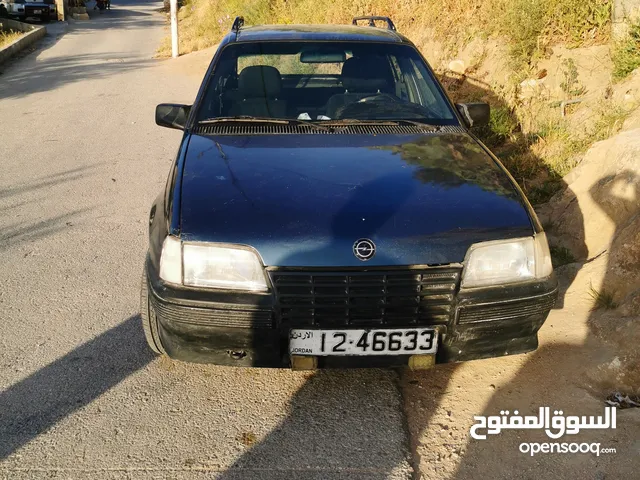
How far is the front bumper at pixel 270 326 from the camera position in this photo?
2.72 m

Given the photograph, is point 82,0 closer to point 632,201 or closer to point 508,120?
point 508,120

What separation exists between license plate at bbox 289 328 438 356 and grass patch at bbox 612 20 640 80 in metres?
5.00

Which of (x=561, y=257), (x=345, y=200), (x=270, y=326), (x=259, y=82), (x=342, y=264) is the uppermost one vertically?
(x=259, y=82)

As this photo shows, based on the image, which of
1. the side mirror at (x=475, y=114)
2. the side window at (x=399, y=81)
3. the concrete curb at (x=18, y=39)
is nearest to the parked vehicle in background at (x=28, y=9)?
the concrete curb at (x=18, y=39)

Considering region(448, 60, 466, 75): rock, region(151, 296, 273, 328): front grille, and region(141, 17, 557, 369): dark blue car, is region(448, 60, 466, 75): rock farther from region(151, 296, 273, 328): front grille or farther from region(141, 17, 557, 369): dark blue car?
region(151, 296, 273, 328): front grille

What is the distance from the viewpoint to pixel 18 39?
20.6 meters

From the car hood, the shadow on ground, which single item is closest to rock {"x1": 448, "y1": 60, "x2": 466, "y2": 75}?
the car hood

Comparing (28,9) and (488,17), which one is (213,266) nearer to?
(488,17)

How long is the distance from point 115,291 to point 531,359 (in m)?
2.57

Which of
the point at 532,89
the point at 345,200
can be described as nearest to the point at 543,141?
the point at 532,89

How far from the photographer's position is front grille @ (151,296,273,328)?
106 inches

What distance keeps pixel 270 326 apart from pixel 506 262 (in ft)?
3.40

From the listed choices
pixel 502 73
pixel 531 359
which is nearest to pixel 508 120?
pixel 502 73

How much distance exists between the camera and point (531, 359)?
11.3ft
